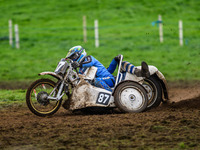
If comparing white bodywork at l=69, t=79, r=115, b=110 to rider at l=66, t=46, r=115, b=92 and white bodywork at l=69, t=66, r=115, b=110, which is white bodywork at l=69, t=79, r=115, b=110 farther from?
rider at l=66, t=46, r=115, b=92

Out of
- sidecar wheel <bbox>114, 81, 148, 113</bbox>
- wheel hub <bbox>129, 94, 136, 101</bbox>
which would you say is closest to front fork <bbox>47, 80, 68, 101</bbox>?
sidecar wheel <bbox>114, 81, 148, 113</bbox>

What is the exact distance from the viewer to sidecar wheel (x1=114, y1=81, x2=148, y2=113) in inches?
338

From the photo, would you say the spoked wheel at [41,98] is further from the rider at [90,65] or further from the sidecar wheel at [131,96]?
the sidecar wheel at [131,96]

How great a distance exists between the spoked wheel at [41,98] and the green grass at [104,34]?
23.0 ft

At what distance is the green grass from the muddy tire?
5308mm

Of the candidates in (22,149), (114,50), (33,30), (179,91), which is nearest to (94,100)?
(22,149)

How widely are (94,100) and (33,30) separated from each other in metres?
24.6

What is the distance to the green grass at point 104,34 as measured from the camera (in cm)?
2030

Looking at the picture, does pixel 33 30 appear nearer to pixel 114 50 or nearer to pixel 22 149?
pixel 114 50

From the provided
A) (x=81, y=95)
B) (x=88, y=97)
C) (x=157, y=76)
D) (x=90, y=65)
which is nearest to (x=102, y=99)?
(x=88, y=97)

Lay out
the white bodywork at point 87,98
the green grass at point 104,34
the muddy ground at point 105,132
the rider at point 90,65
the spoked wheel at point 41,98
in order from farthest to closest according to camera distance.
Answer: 1. the green grass at point 104,34
2. the rider at point 90,65
3. the white bodywork at point 87,98
4. the spoked wheel at point 41,98
5. the muddy ground at point 105,132

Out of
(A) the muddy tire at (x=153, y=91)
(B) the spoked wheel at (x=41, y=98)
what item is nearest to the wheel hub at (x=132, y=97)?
(A) the muddy tire at (x=153, y=91)

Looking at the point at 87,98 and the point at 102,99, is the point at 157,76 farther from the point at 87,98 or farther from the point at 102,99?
Result: the point at 87,98

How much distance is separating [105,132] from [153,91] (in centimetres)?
293
